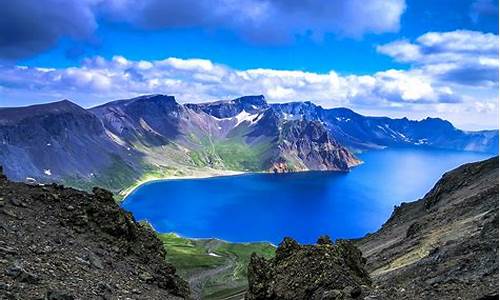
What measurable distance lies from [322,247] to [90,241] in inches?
630

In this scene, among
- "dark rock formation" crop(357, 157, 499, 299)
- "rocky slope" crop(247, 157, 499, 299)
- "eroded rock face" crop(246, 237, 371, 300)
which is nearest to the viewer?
"rocky slope" crop(247, 157, 499, 299)

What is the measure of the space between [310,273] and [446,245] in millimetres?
20773

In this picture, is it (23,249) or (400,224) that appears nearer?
(23,249)

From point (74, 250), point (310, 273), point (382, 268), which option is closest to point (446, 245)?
point (382, 268)

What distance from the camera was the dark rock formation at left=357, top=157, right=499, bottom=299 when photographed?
1028 inches

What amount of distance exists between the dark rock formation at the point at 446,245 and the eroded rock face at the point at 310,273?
2.08 m

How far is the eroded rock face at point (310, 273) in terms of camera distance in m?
29.9

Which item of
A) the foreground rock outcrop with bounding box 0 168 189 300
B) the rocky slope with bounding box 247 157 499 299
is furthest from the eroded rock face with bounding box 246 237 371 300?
the foreground rock outcrop with bounding box 0 168 189 300

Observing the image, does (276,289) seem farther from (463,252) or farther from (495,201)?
(495,201)

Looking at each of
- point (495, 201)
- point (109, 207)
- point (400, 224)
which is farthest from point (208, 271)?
point (109, 207)

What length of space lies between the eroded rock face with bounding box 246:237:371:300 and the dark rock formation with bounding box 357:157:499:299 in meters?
2.08

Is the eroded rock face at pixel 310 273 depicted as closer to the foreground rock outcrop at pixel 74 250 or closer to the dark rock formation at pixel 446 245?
the dark rock formation at pixel 446 245

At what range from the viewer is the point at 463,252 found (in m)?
38.2

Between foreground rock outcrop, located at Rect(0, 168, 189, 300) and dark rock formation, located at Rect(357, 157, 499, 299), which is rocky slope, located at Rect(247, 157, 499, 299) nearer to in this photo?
dark rock formation, located at Rect(357, 157, 499, 299)
